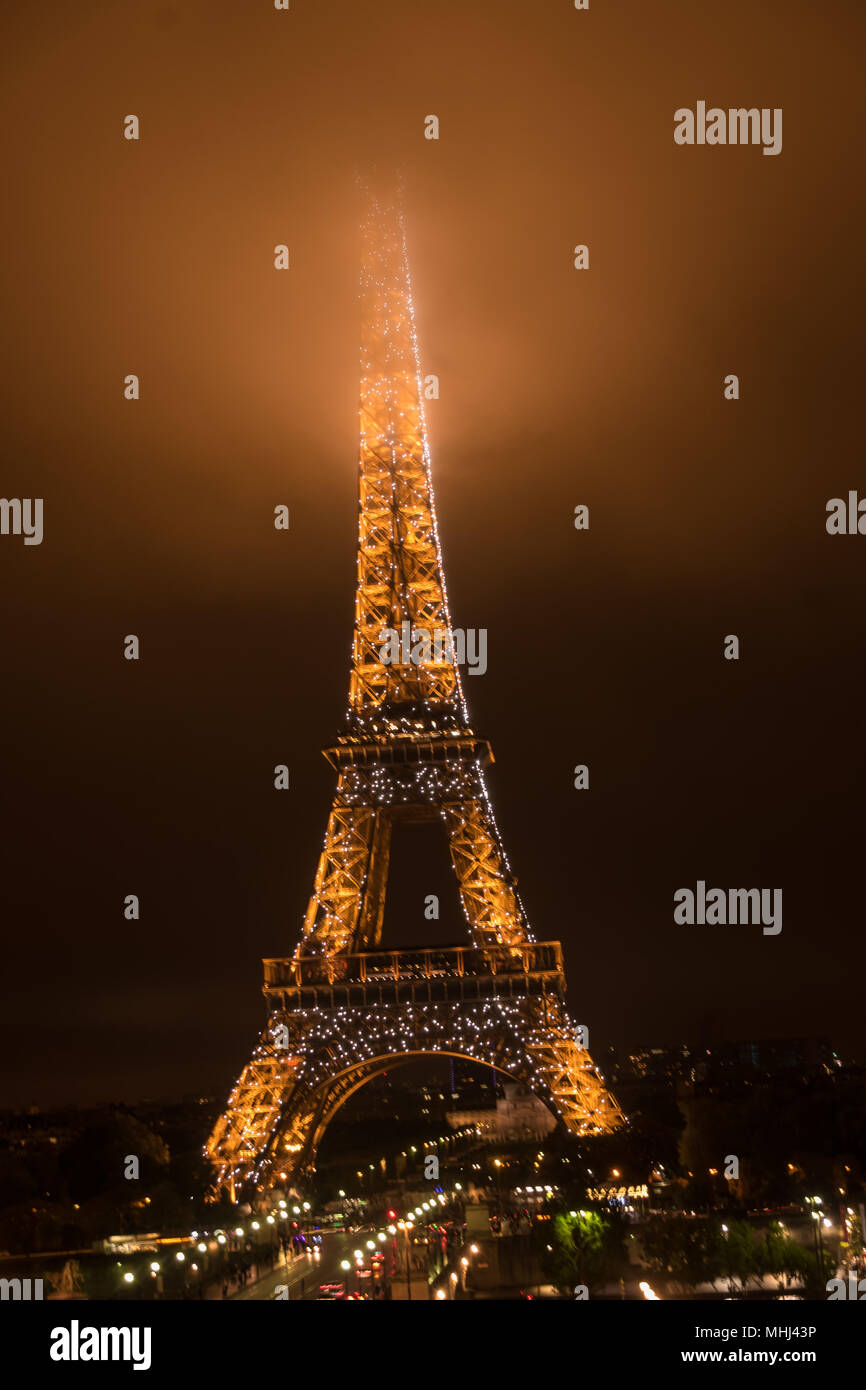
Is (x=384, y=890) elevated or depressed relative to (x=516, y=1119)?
elevated

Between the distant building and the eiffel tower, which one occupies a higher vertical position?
the eiffel tower

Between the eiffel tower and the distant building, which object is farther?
the distant building

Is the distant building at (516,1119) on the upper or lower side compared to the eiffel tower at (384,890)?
lower

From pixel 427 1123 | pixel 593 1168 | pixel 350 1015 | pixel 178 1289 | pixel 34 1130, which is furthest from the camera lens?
pixel 427 1123
